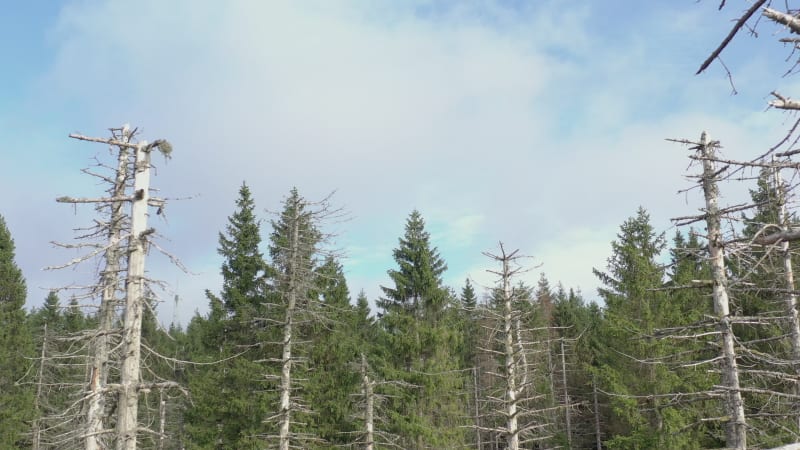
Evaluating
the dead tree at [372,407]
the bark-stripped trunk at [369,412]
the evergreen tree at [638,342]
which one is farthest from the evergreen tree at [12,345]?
the evergreen tree at [638,342]

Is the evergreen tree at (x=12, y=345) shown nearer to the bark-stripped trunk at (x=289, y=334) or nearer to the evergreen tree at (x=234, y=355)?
the evergreen tree at (x=234, y=355)

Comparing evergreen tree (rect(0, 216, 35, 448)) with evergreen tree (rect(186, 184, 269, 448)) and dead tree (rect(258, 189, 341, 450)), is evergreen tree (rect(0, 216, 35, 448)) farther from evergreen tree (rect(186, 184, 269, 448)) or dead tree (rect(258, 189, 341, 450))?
dead tree (rect(258, 189, 341, 450))

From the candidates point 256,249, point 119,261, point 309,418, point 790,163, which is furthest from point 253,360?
point 790,163

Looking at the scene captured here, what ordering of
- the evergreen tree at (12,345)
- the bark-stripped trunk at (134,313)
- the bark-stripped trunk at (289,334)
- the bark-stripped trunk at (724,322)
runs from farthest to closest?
the evergreen tree at (12,345) → the bark-stripped trunk at (289,334) → the bark-stripped trunk at (724,322) → the bark-stripped trunk at (134,313)

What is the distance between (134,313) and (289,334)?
8.06 m

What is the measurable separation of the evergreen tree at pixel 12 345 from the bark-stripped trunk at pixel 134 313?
842 inches

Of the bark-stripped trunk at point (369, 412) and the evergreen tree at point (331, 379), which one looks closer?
the bark-stripped trunk at point (369, 412)

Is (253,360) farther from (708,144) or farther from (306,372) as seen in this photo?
(708,144)

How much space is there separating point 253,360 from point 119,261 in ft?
24.3

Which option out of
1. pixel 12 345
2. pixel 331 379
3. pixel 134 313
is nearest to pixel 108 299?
pixel 134 313

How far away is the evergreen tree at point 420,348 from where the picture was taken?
2117 centimetres

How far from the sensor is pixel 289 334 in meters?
18.2

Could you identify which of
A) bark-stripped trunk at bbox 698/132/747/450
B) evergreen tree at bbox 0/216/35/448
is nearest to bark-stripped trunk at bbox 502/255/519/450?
bark-stripped trunk at bbox 698/132/747/450

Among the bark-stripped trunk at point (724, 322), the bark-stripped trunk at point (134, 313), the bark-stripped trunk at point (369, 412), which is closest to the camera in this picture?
the bark-stripped trunk at point (134, 313)
